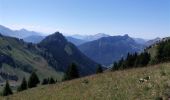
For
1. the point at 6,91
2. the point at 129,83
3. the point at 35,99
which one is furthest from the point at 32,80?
the point at 129,83

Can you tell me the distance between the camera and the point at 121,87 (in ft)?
57.1

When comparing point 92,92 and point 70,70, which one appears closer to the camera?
point 92,92

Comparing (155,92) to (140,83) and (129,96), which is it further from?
(140,83)

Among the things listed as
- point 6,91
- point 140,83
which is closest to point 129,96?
point 140,83

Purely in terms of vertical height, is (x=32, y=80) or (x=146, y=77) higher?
(x=146, y=77)

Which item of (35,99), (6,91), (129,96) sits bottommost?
(6,91)

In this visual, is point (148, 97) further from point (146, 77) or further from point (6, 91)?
point (6, 91)

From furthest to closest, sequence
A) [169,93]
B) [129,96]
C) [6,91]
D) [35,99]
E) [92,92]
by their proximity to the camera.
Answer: [6,91] < [35,99] < [92,92] < [129,96] < [169,93]

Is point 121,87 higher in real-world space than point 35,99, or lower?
higher

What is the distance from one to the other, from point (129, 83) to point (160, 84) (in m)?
2.84

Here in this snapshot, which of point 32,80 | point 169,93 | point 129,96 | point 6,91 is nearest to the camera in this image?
point 169,93

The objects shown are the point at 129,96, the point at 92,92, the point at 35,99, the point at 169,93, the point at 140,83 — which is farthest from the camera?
the point at 35,99

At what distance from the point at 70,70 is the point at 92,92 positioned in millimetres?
56207

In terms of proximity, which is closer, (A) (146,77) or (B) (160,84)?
(B) (160,84)
